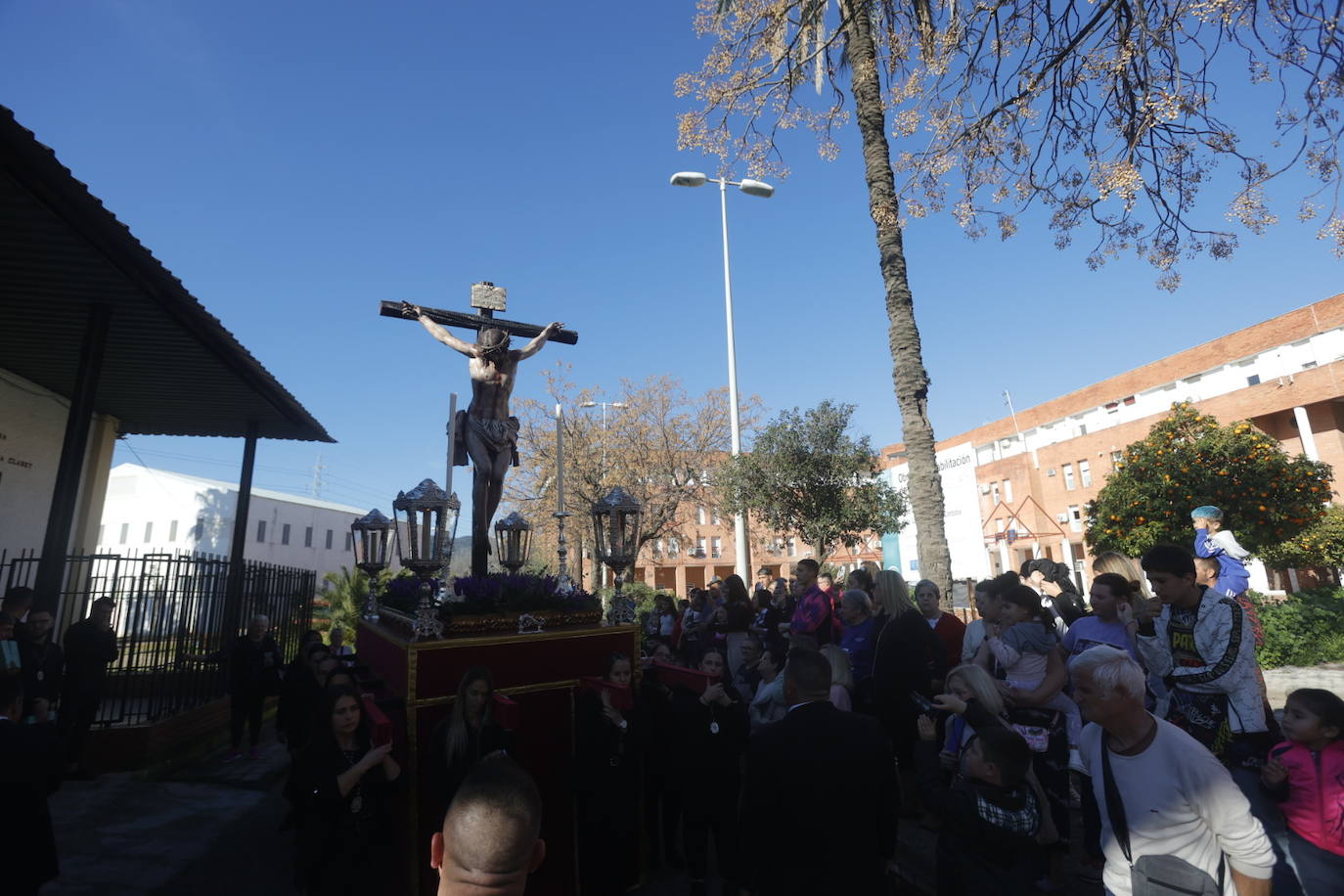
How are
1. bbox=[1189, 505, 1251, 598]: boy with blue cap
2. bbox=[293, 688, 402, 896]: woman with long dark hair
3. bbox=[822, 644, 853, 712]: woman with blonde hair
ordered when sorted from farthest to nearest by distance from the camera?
bbox=[1189, 505, 1251, 598]: boy with blue cap < bbox=[822, 644, 853, 712]: woman with blonde hair < bbox=[293, 688, 402, 896]: woman with long dark hair

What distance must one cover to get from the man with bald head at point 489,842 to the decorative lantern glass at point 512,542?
4838 mm

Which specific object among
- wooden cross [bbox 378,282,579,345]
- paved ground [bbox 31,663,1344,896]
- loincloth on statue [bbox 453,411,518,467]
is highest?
wooden cross [bbox 378,282,579,345]

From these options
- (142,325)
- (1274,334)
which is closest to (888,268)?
(142,325)

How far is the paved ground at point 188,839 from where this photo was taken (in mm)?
4543

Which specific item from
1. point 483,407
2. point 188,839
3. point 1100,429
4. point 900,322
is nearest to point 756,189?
point 900,322

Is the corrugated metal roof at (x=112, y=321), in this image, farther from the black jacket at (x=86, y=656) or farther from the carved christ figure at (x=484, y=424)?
the black jacket at (x=86, y=656)

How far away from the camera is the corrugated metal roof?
5508mm

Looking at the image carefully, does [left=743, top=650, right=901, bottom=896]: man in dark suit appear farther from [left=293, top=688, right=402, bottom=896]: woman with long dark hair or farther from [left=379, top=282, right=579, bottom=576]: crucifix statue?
[left=379, top=282, right=579, bottom=576]: crucifix statue

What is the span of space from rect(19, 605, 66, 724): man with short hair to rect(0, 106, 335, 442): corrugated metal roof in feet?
11.4

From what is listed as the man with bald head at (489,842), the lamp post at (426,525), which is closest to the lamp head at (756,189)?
the lamp post at (426,525)

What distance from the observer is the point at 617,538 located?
16.7ft

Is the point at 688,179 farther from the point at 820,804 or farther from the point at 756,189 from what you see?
the point at 820,804

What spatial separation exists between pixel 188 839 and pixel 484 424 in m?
4.22

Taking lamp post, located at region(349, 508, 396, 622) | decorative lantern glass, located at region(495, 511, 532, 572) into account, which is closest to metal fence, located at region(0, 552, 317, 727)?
lamp post, located at region(349, 508, 396, 622)
